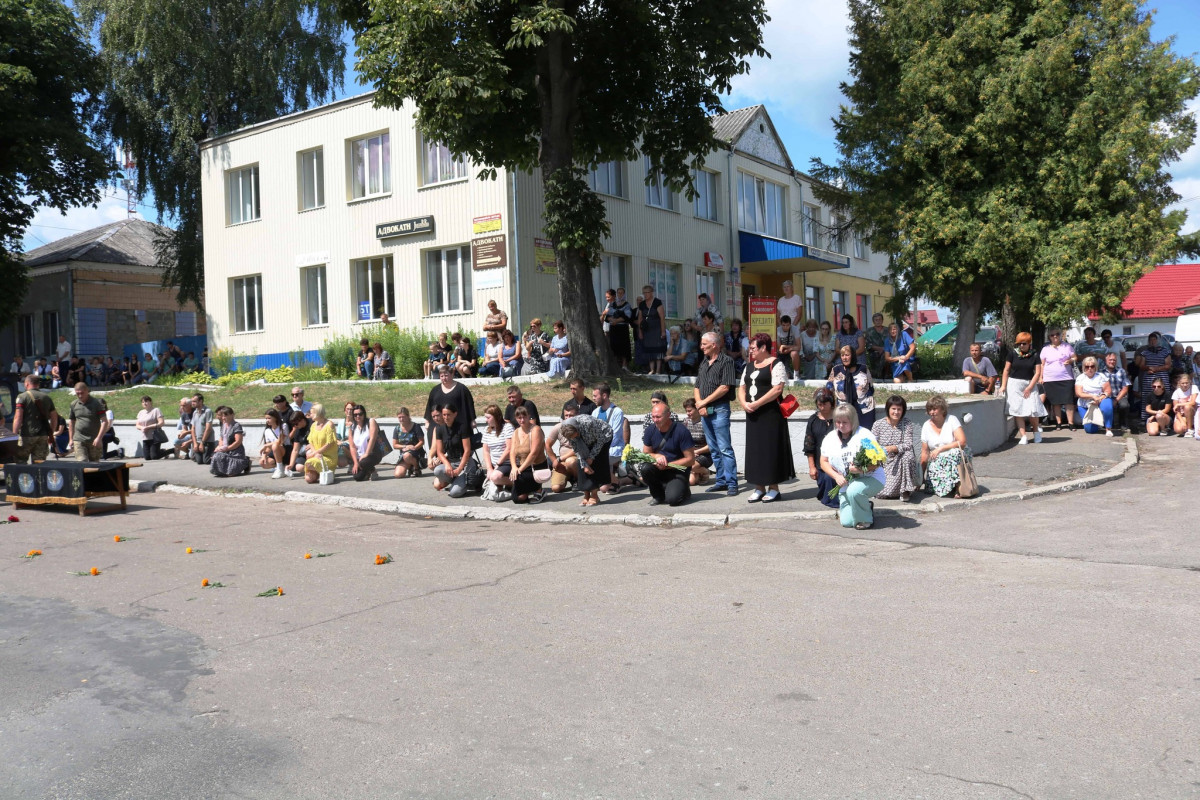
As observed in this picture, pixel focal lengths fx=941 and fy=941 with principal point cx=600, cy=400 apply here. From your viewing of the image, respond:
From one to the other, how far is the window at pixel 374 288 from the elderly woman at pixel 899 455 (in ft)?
57.4

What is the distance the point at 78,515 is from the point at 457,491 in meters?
4.82

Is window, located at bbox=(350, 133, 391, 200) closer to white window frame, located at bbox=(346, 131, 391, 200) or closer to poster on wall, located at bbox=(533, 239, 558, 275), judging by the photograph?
white window frame, located at bbox=(346, 131, 391, 200)

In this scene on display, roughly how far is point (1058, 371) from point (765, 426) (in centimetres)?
835

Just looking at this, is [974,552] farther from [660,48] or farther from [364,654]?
[660,48]

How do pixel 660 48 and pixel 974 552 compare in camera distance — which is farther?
pixel 660 48

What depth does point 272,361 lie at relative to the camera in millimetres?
27906

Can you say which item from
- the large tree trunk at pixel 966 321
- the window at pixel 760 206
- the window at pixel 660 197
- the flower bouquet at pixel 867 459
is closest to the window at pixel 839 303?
the window at pixel 760 206

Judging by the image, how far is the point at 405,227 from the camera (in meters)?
24.8

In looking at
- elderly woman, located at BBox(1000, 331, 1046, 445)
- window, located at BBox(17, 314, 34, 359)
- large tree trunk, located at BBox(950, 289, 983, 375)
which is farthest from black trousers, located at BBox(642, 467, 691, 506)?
window, located at BBox(17, 314, 34, 359)

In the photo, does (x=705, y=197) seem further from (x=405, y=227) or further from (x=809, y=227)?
(x=405, y=227)

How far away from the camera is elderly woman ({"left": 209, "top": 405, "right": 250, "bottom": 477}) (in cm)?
1606

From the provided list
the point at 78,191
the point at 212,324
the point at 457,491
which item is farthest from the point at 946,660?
the point at 78,191

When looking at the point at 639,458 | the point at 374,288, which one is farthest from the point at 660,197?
the point at 639,458

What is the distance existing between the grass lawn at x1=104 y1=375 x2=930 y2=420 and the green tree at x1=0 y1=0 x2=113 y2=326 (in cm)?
1177
